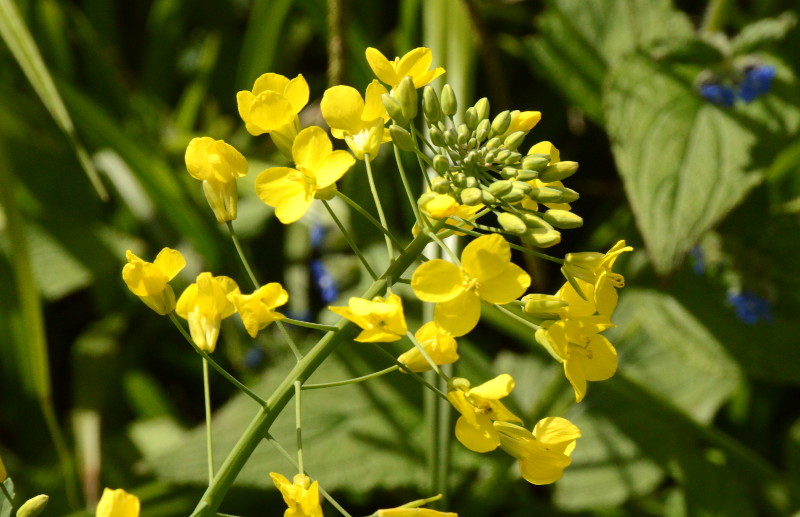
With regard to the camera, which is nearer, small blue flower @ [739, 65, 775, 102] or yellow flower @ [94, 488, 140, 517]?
yellow flower @ [94, 488, 140, 517]

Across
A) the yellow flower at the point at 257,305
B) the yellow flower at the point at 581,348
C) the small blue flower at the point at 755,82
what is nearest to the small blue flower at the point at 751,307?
the small blue flower at the point at 755,82

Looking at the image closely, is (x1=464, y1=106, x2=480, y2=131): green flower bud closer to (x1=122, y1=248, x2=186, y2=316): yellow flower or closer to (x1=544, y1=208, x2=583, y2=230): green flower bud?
(x1=544, y1=208, x2=583, y2=230): green flower bud

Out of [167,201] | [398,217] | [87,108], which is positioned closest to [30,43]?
[87,108]

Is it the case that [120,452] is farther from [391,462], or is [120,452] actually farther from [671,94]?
[671,94]

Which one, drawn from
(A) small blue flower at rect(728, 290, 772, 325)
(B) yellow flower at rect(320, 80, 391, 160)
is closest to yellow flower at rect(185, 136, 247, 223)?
(B) yellow flower at rect(320, 80, 391, 160)

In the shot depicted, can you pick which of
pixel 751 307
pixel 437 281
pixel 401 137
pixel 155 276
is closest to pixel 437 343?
pixel 437 281

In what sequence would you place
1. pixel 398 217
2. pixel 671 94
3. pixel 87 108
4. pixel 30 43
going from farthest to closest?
pixel 398 217, pixel 87 108, pixel 671 94, pixel 30 43
